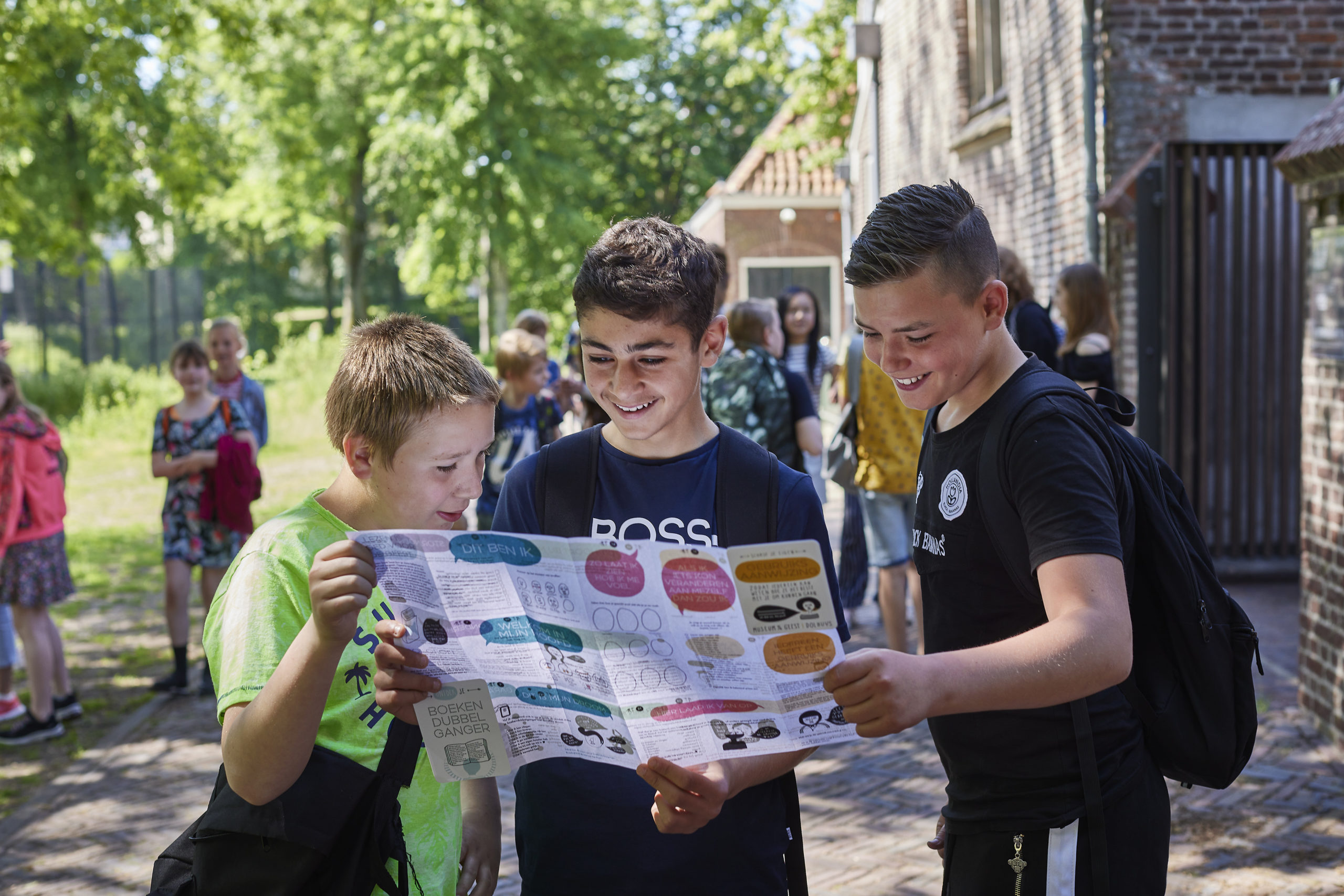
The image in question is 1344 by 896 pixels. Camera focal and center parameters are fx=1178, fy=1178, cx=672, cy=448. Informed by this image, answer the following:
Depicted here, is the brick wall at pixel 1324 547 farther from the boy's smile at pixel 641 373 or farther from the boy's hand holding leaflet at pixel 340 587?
the boy's hand holding leaflet at pixel 340 587

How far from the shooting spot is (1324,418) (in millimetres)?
5188

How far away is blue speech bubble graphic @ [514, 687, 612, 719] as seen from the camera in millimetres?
1671

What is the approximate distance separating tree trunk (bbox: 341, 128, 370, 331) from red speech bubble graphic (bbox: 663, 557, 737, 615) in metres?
35.8

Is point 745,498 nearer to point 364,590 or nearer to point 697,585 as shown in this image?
A: point 697,585

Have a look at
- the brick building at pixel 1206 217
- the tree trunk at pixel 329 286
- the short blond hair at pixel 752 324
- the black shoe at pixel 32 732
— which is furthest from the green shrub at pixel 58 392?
the tree trunk at pixel 329 286

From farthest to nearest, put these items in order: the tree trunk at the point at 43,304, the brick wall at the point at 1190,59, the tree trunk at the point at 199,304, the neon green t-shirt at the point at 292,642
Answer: the tree trunk at the point at 199,304 → the tree trunk at the point at 43,304 → the brick wall at the point at 1190,59 → the neon green t-shirt at the point at 292,642

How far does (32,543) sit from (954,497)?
5522 millimetres

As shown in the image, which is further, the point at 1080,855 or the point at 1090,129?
the point at 1090,129

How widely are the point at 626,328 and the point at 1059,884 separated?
3.88 feet

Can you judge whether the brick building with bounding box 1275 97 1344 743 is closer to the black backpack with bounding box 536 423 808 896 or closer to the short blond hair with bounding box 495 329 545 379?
the short blond hair with bounding box 495 329 545 379

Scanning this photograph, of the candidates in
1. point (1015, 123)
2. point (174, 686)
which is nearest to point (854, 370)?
point (174, 686)

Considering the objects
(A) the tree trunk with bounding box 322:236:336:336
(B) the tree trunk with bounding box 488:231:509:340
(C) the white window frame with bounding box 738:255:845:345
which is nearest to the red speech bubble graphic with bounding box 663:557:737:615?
(C) the white window frame with bounding box 738:255:845:345

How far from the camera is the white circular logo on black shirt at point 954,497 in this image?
1967 mm

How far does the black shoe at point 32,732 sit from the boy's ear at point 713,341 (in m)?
5.24
